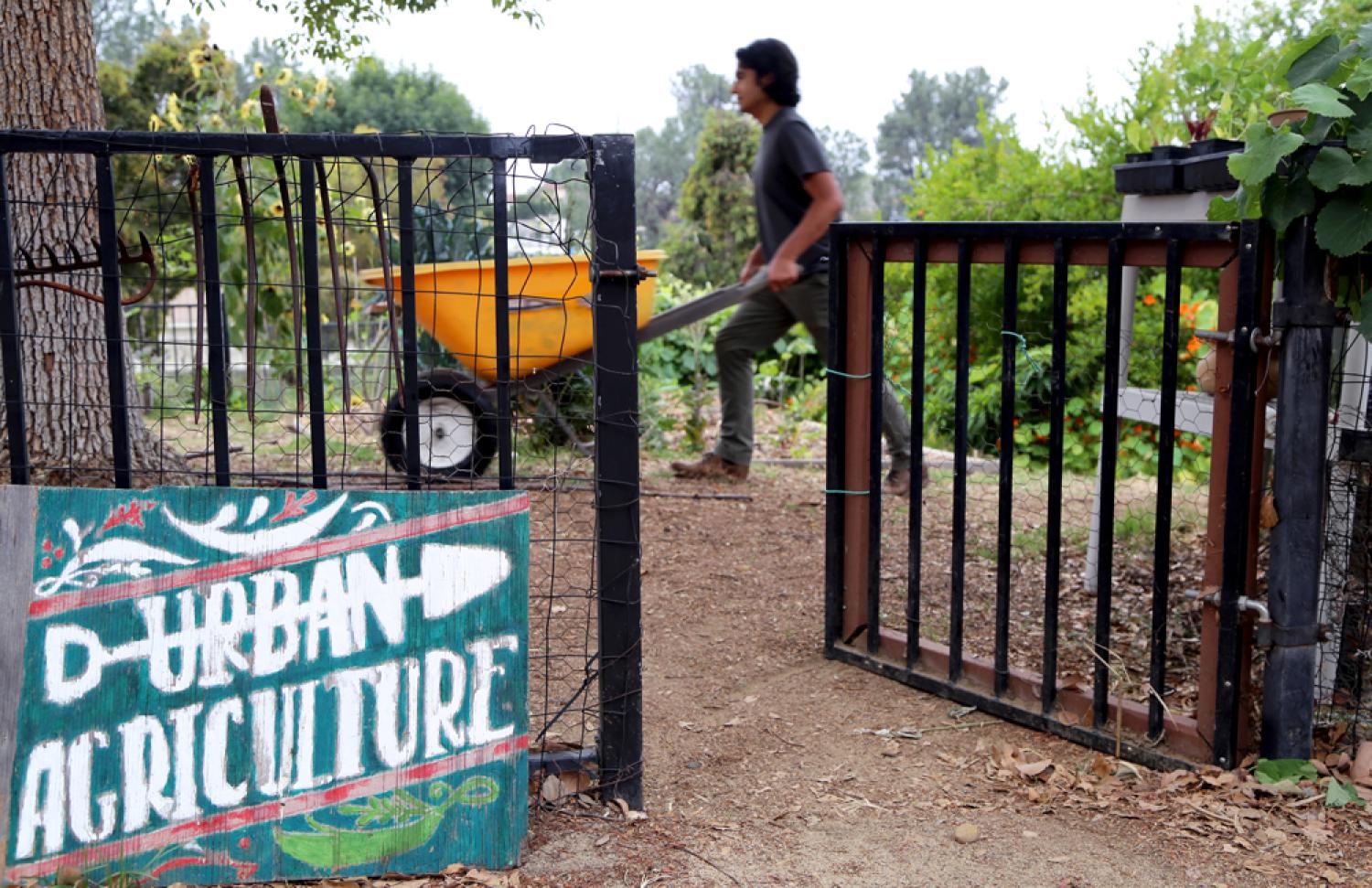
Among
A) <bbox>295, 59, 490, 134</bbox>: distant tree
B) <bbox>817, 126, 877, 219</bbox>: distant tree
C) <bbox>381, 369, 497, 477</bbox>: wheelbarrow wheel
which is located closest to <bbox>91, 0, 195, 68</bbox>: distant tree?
<bbox>295, 59, 490, 134</bbox>: distant tree

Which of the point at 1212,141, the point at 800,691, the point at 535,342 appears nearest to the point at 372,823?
the point at 800,691

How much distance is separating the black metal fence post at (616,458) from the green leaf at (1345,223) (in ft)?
5.11

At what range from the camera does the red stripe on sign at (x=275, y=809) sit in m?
2.53

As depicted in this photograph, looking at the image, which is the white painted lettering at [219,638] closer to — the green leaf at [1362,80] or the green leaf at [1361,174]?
the green leaf at [1361,174]

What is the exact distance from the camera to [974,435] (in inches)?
339

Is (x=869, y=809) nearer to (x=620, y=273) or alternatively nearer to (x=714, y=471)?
(x=620, y=273)

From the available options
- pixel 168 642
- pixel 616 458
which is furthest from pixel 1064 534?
pixel 168 642

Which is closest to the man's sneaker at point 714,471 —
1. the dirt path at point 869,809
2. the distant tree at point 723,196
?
the dirt path at point 869,809

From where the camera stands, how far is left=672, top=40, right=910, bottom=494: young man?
5.40m

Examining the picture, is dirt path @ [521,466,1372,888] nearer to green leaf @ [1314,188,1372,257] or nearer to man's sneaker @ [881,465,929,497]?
green leaf @ [1314,188,1372,257]

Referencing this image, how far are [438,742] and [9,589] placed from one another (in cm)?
91

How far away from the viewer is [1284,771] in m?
3.09

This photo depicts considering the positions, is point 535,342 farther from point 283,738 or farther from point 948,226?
point 283,738

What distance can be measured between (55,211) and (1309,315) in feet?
13.4
